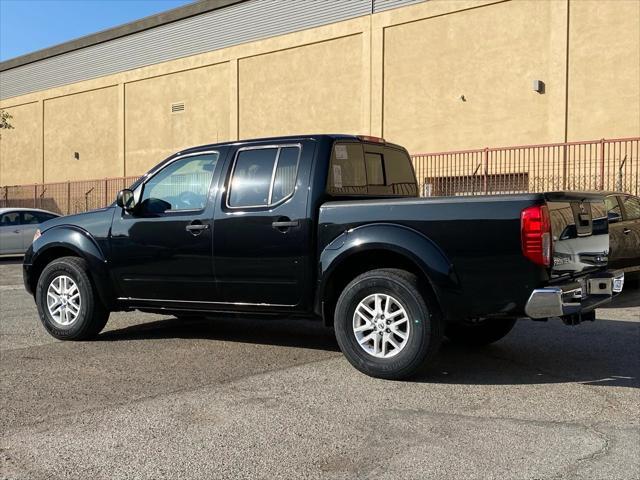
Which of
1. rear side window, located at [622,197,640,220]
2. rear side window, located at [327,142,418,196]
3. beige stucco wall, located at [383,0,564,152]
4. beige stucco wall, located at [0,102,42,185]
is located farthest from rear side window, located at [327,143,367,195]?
beige stucco wall, located at [0,102,42,185]

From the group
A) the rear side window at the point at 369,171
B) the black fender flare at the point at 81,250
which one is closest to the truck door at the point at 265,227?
the rear side window at the point at 369,171

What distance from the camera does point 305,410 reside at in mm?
4680

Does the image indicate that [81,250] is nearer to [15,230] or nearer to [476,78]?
[15,230]

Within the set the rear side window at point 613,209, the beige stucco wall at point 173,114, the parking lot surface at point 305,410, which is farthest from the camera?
the beige stucco wall at point 173,114

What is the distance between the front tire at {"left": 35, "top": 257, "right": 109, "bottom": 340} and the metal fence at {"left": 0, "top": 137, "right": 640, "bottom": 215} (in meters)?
9.54

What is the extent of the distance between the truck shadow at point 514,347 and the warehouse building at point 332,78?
452 inches

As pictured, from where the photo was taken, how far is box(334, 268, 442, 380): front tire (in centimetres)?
529

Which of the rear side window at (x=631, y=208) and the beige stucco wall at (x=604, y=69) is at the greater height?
the beige stucco wall at (x=604, y=69)

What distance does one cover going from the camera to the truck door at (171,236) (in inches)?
255

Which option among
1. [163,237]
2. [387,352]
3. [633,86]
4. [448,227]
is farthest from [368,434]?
A: [633,86]

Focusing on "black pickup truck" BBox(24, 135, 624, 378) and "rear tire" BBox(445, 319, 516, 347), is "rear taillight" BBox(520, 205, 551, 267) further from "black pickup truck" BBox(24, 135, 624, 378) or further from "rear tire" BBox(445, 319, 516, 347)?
"rear tire" BBox(445, 319, 516, 347)

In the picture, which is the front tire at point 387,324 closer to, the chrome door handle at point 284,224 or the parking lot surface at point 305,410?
the parking lot surface at point 305,410

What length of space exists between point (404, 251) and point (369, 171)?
156 centimetres

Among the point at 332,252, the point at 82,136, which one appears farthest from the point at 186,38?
the point at 332,252
